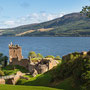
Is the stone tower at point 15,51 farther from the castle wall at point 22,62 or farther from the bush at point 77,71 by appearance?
the bush at point 77,71

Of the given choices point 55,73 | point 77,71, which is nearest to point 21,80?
point 55,73

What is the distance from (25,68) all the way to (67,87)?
3664 centimetres

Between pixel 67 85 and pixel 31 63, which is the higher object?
pixel 67 85

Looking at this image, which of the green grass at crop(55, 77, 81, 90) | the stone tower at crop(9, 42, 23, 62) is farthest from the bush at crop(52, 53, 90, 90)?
the stone tower at crop(9, 42, 23, 62)

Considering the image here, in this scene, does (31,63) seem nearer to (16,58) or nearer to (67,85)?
(16,58)

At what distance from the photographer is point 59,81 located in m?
31.4

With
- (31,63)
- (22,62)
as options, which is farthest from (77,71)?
(22,62)

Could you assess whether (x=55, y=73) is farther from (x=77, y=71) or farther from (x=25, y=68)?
(x=25, y=68)

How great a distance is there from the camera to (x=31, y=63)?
6094 centimetres

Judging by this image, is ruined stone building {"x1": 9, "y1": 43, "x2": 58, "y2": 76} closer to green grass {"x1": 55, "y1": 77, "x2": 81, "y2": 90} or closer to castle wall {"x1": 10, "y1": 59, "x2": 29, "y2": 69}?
castle wall {"x1": 10, "y1": 59, "x2": 29, "y2": 69}

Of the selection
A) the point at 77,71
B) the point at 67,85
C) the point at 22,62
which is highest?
the point at 77,71

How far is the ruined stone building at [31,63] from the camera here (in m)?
53.1

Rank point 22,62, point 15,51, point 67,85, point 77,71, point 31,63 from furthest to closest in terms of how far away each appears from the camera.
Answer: point 15,51
point 22,62
point 31,63
point 67,85
point 77,71

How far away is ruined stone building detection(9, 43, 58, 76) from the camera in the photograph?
53.1 meters
